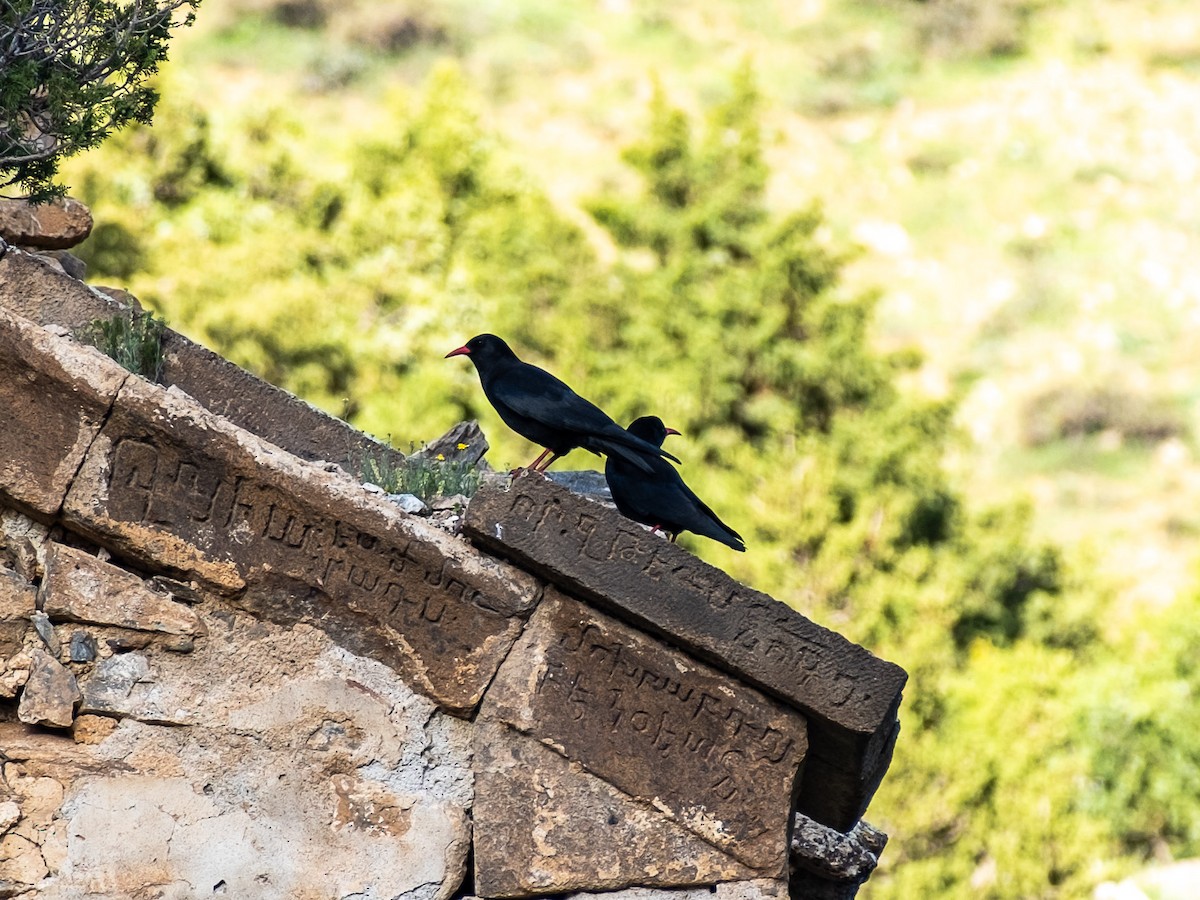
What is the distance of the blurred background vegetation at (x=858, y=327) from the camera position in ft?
53.5

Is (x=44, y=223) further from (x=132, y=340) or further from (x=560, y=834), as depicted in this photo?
(x=560, y=834)

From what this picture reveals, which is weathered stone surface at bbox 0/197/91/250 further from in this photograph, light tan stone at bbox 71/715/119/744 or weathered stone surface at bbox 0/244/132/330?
light tan stone at bbox 71/715/119/744

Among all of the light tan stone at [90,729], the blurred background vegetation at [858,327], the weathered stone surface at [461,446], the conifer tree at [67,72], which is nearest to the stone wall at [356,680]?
the light tan stone at [90,729]

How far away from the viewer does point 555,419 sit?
4621mm

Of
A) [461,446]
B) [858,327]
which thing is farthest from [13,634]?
[858,327]

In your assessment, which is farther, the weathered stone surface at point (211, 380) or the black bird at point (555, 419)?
the weathered stone surface at point (211, 380)

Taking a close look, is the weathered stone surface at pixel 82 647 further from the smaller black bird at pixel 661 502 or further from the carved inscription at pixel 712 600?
the smaller black bird at pixel 661 502

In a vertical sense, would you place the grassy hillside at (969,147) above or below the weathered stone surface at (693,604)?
above

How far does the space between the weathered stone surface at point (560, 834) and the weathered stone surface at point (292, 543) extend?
184 millimetres

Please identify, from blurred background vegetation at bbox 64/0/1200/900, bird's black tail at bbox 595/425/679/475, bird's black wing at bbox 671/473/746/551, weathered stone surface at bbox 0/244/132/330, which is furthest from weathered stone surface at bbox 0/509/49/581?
blurred background vegetation at bbox 64/0/1200/900

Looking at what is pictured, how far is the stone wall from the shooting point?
12.5 ft

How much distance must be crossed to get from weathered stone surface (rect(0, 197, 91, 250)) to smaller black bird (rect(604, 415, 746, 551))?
2.16 metres

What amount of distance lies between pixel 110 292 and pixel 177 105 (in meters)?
17.0

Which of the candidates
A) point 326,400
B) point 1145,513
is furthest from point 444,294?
point 1145,513
